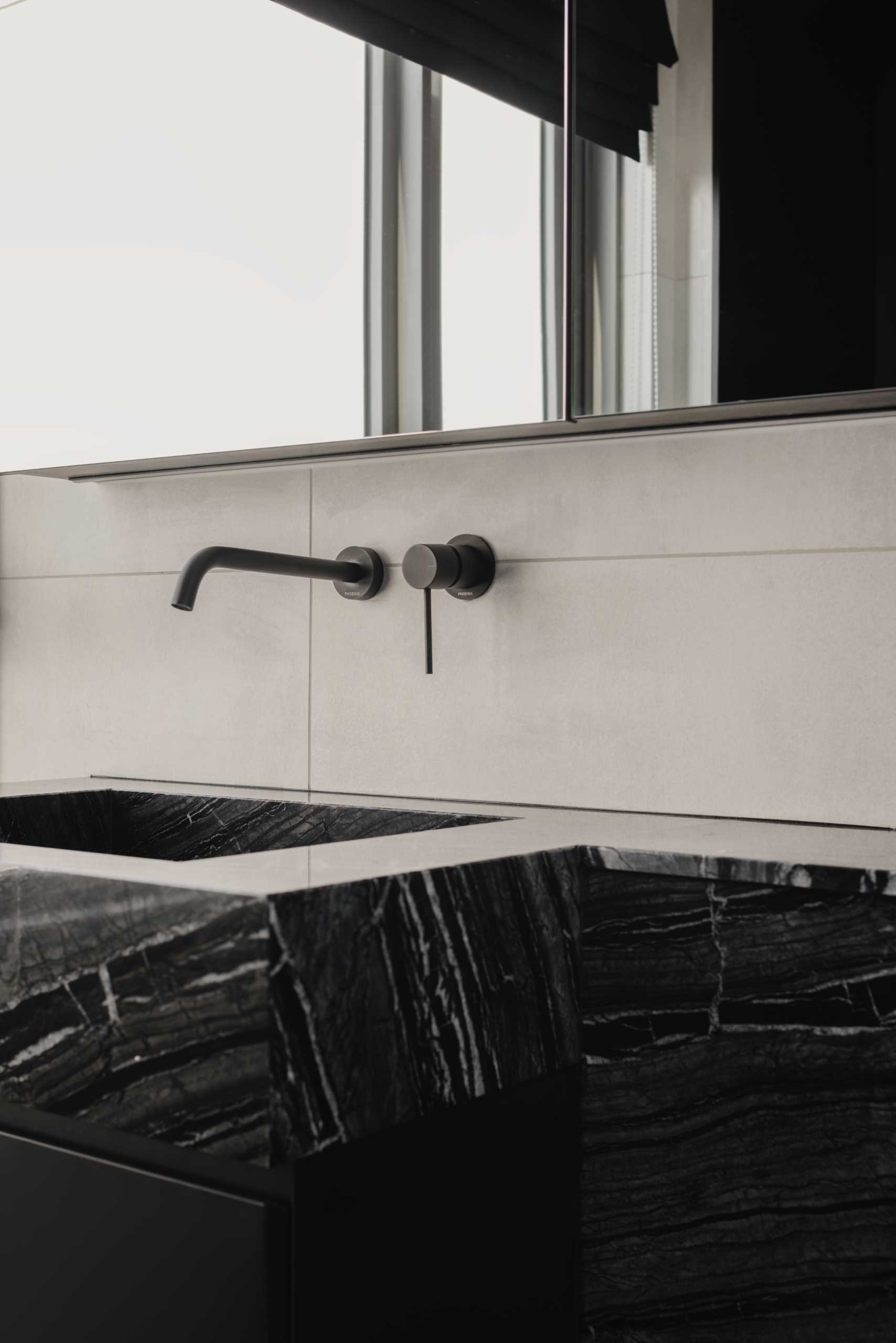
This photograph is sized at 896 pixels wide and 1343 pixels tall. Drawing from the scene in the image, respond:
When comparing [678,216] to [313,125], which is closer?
[678,216]

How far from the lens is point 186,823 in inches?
61.8

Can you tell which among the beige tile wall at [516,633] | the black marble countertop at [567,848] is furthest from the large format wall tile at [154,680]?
the black marble countertop at [567,848]

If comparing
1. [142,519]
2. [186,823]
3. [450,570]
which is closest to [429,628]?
[450,570]

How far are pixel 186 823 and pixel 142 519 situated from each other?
0.43 metres

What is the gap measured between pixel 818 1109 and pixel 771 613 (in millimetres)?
479

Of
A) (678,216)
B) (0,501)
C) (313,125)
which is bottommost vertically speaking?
(0,501)

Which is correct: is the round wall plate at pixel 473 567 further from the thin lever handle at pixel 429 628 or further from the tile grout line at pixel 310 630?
the tile grout line at pixel 310 630

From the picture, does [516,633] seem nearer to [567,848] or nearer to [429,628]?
[429,628]

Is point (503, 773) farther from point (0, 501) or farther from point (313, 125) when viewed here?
point (0, 501)

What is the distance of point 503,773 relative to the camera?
4.82ft

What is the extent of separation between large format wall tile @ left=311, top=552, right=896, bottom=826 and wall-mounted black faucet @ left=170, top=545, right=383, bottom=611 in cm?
3

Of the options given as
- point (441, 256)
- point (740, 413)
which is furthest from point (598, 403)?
point (441, 256)

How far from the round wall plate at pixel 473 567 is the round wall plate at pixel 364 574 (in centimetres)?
10

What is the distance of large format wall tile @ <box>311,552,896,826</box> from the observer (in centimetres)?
126
